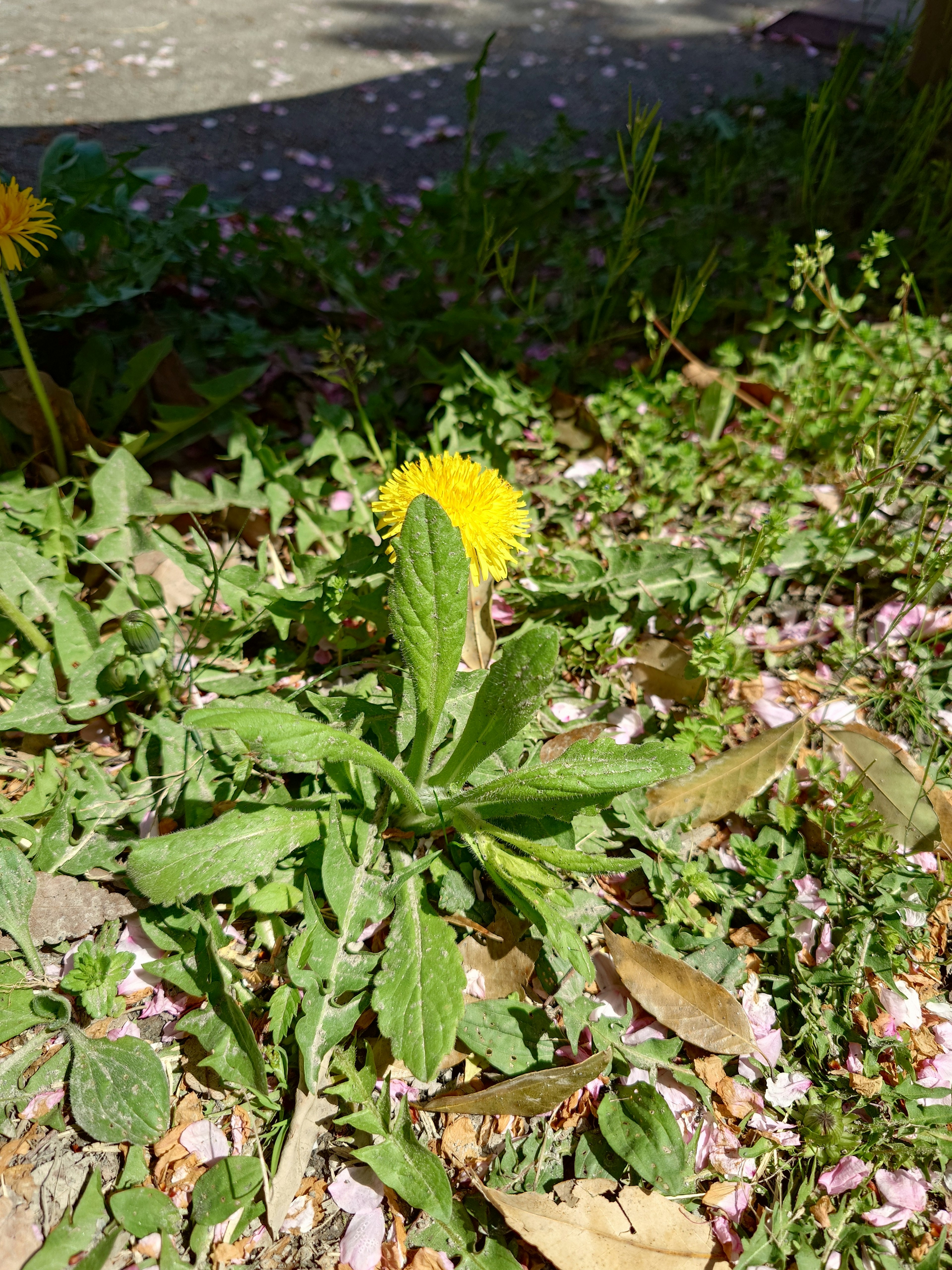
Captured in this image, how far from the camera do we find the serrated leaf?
4.20 feet

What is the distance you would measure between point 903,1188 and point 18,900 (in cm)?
170

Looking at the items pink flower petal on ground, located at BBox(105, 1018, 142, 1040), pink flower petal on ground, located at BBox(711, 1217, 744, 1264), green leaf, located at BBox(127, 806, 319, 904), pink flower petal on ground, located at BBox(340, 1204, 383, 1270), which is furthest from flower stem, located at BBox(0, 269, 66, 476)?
pink flower petal on ground, located at BBox(711, 1217, 744, 1264)

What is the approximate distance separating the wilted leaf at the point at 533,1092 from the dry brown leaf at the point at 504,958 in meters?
0.18

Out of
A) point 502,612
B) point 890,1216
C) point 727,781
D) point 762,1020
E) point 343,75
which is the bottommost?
point 890,1216

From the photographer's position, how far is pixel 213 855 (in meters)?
1.41

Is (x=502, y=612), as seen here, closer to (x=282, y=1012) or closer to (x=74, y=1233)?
(x=282, y=1012)

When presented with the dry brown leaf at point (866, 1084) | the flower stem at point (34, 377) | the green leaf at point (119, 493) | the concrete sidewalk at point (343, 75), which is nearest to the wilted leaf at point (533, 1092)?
the dry brown leaf at point (866, 1084)

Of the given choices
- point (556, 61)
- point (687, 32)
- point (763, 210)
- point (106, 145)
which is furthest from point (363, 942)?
point (687, 32)

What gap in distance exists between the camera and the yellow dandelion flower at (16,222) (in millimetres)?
1681

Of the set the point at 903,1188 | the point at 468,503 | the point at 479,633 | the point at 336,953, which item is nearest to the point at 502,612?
the point at 479,633

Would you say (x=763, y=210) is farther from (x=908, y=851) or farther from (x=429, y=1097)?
(x=429, y=1097)

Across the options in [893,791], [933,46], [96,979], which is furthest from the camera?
[933,46]

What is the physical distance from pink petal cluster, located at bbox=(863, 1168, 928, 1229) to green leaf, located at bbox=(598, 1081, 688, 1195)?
0.34 m

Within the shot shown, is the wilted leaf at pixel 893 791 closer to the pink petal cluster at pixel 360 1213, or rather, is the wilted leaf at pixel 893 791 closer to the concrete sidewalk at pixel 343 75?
the pink petal cluster at pixel 360 1213
